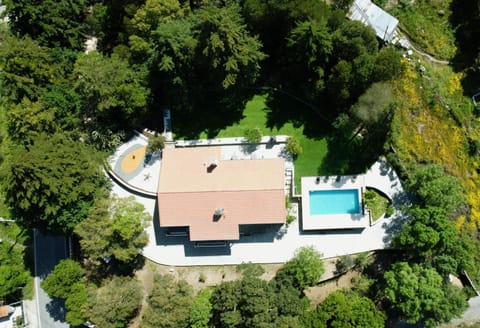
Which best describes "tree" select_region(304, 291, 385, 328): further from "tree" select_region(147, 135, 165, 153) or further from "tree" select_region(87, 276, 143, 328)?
"tree" select_region(147, 135, 165, 153)

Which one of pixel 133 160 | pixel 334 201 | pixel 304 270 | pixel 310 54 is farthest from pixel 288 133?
pixel 133 160

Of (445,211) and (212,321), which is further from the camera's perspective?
(212,321)

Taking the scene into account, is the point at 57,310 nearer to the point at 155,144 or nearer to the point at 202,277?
the point at 202,277

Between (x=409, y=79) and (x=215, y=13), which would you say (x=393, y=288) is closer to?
(x=409, y=79)

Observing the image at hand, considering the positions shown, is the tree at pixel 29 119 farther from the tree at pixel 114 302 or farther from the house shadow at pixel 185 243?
the tree at pixel 114 302

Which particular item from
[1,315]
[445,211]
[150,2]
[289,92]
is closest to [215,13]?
[150,2]

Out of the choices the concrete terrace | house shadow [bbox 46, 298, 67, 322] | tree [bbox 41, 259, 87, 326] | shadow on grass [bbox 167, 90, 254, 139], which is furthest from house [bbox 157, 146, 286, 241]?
house shadow [bbox 46, 298, 67, 322]

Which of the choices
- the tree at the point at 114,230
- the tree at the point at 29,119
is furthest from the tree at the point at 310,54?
the tree at the point at 29,119
